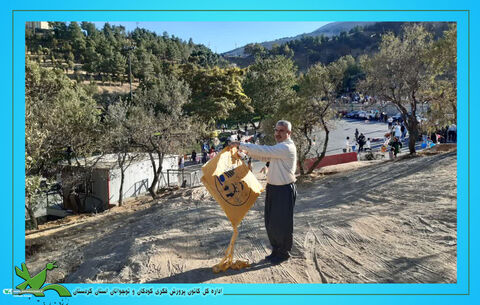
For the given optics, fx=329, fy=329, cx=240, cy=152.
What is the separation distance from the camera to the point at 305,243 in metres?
5.43

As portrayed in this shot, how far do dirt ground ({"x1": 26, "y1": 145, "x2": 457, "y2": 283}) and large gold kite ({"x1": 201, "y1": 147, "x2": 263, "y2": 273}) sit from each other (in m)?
0.64

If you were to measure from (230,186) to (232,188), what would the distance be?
40 mm

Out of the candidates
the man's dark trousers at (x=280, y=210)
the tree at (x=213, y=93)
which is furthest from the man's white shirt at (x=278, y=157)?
the tree at (x=213, y=93)

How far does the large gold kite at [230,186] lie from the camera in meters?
4.05

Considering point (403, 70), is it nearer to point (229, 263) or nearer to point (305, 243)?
point (305, 243)

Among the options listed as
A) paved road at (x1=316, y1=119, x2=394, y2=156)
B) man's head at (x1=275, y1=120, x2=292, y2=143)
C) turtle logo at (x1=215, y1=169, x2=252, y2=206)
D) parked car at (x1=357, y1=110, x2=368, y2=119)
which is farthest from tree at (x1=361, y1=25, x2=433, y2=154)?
parked car at (x1=357, y1=110, x2=368, y2=119)

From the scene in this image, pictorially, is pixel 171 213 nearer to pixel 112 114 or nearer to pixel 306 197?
pixel 306 197

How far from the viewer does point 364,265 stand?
4668 millimetres

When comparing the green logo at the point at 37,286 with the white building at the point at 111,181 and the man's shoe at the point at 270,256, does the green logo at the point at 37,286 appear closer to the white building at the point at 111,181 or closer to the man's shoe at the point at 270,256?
the man's shoe at the point at 270,256

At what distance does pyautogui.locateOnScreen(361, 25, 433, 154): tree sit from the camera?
13703 millimetres

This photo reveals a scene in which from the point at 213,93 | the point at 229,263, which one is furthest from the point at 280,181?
the point at 213,93

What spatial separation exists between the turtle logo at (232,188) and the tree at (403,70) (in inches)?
481

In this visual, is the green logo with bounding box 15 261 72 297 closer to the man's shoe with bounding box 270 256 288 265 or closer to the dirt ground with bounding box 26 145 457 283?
the dirt ground with bounding box 26 145 457 283

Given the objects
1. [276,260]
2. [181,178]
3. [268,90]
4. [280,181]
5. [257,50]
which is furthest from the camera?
[257,50]
